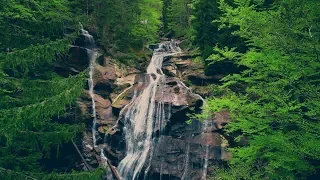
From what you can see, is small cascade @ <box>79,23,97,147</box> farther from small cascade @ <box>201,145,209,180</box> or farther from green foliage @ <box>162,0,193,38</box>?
green foliage @ <box>162,0,193,38</box>

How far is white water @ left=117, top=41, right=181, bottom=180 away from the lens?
19875 mm

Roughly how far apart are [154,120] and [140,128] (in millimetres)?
1107

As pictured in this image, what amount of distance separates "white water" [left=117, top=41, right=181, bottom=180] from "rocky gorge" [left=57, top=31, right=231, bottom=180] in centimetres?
7

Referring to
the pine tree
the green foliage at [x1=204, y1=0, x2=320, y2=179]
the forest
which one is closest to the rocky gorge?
the forest

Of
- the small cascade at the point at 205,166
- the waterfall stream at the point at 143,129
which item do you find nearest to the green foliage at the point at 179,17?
A: the waterfall stream at the point at 143,129

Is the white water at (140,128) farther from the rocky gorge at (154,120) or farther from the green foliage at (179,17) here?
the green foliage at (179,17)

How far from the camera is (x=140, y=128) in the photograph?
70.5ft

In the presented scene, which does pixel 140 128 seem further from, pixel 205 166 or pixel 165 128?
pixel 205 166

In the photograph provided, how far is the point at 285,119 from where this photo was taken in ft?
32.0

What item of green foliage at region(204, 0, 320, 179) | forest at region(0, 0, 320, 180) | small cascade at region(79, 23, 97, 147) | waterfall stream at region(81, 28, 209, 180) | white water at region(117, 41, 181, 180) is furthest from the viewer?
small cascade at region(79, 23, 97, 147)

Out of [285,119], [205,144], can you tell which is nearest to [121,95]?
[205,144]

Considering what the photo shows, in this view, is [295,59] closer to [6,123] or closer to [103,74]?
[6,123]

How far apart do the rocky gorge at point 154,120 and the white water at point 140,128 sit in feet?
0.23

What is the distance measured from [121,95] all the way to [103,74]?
2.72m
